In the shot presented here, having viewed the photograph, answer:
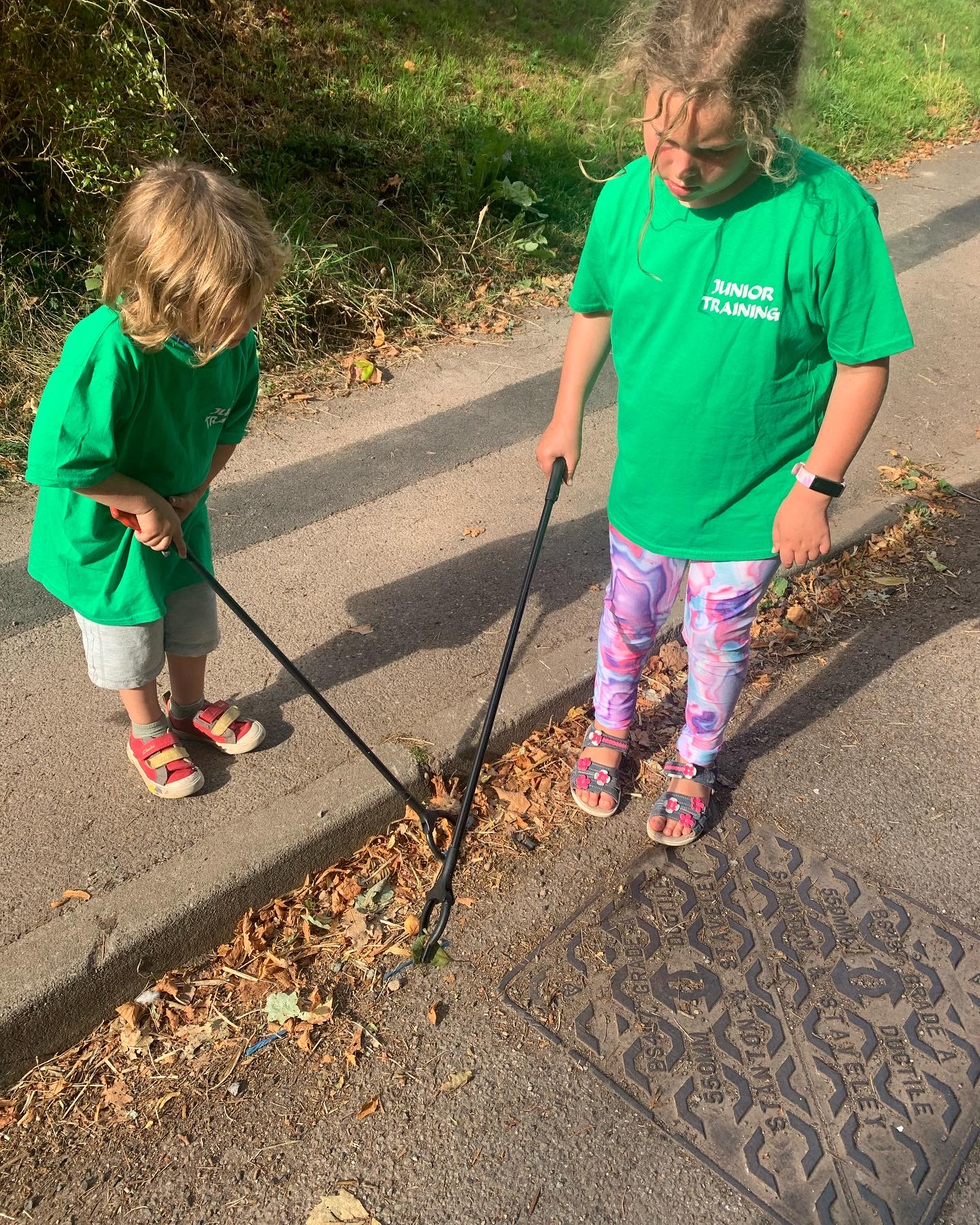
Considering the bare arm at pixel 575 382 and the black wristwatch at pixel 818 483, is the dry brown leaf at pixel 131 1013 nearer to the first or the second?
the bare arm at pixel 575 382

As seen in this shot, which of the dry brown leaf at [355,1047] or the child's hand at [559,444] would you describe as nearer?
the dry brown leaf at [355,1047]

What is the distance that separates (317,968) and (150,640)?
3.06 feet

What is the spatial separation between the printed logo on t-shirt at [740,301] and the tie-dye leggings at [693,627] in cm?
60

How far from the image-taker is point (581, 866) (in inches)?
110

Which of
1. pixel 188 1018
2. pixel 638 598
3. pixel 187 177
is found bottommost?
pixel 188 1018

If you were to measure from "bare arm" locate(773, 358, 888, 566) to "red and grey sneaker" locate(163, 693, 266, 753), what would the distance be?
1.58 metres

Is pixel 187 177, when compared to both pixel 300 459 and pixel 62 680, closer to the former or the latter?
pixel 62 680

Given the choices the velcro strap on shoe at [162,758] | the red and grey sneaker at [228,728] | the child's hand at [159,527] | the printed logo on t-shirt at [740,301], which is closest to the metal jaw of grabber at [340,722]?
the child's hand at [159,527]

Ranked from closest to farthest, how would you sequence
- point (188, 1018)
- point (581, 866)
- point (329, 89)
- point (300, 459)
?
point (188, 1018) → point (581, 866) → point (300, 459) → point (329, 89)

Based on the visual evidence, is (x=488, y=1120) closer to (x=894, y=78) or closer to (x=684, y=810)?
(x=684, y=810)

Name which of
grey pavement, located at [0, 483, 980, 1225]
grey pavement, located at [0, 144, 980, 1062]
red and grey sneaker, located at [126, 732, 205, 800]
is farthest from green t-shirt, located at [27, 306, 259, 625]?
grey pavement, located at [0, 483, 980, 1225]

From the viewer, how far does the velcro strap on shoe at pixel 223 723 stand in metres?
2.97

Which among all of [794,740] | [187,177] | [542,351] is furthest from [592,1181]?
[542,351]

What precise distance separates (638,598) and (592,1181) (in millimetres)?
1332
